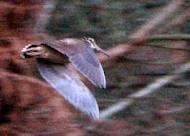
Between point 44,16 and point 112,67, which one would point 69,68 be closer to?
point 44,16

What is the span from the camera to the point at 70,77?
129 inches

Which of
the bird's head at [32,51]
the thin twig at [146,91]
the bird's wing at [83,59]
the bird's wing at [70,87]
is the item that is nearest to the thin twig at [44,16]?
the thin twig at [146,91]

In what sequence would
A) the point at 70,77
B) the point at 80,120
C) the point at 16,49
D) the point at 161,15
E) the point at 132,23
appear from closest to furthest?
the point at 70,77
the point at 16,49
the point at 80,120
the point at 161,15
the point at 132,23

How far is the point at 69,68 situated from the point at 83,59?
0.43 feet

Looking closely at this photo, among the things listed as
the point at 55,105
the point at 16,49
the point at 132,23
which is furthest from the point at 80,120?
the point at 132,23

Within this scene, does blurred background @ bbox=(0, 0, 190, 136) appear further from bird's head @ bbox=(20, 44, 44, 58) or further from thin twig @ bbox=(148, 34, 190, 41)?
bird's head @ bbox=(20, 44, 44, 58)

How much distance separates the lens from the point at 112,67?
4832mm

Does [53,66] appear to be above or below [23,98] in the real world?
above

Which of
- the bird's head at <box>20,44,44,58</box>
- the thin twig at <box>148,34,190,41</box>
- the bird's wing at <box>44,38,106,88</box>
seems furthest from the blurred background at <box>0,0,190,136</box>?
the bird's head at <box>20,44,44,58</box>

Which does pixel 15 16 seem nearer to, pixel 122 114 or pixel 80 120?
pixel 80 120

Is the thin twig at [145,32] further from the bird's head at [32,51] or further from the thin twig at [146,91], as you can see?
Answer: the bird's head at [32,51]

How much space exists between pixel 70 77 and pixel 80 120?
1.28m

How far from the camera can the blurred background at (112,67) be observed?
4.20 m

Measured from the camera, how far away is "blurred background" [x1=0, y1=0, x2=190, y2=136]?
4195mm
